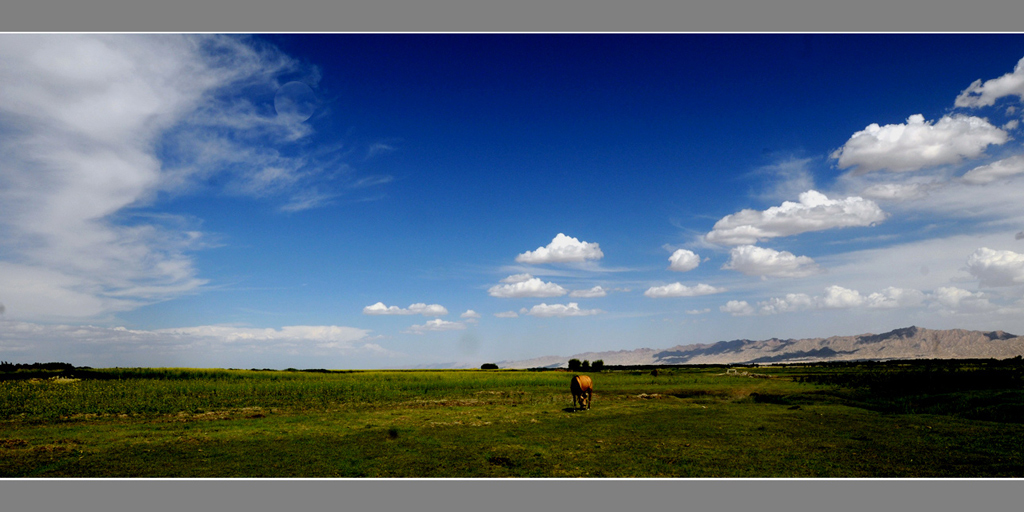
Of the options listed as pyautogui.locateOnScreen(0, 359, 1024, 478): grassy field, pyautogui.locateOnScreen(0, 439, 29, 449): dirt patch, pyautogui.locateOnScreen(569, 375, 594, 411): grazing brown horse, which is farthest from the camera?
pyautogui.locateOnScreen(569, 375, 594, 411): grazing brown horse

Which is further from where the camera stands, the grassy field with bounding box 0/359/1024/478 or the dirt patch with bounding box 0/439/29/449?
the dirt patch with bounding box 0/439/29/449

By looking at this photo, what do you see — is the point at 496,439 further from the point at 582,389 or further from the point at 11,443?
the point at 11,443

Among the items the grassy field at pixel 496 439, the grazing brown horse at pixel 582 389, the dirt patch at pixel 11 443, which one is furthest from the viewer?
the grazing brown horse at pixel 582 389

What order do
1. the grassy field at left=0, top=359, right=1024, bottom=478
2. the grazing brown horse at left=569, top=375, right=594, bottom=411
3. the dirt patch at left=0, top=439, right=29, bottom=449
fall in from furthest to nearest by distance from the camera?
the grazing brown horse at left=569, top=375, right=594, bottom=411, the dirt patch at left=0, top=439, right=29, bottom=449, the grassy field at left=0, top=359, right=1024, bottom=478

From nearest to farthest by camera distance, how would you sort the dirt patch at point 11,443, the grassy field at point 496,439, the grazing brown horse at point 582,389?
the grassy field at point 496,439 < the dirt patch at point 11,443 < the grazing brown horse at point 582,389

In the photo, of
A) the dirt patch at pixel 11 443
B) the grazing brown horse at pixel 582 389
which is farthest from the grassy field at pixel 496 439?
the grazing brown horse at pixel 582 389

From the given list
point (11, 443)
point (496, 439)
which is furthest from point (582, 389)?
point (11, 443)

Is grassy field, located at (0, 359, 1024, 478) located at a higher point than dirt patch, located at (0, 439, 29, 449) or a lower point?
lower

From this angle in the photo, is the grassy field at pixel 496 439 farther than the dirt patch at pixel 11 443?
No

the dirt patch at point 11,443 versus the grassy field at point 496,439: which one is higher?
the dirt patch at point 11,443

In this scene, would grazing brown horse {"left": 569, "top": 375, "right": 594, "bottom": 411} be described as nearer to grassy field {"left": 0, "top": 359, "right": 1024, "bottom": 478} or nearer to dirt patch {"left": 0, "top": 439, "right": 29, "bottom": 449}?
grassy field {"left": 0, "top": 359, "right": 1024, "bottom": 478}

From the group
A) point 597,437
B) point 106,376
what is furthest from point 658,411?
point 106,376

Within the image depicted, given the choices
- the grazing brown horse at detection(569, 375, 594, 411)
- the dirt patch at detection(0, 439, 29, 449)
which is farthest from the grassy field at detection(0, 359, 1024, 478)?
the grazing brown horse at detection(569, 375, 594, 411)

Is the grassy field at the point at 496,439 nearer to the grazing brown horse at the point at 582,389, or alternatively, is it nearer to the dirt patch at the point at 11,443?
the dirt patch at the point at 11,443
